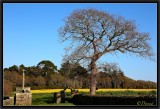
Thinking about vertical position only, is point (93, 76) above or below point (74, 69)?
below

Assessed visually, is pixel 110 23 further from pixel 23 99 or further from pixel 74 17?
pixel 23 99

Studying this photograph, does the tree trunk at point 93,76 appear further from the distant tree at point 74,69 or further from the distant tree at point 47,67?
the distant tree at point 47,67

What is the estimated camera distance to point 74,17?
79.0ft

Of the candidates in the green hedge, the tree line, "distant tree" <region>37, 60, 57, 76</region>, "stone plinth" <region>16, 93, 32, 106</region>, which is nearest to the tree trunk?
the tree line

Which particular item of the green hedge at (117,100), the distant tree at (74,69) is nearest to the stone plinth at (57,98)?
the green hedge at (117,100)

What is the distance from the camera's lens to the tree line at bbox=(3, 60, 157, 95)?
84.2 feet

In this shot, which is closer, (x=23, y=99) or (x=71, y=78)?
(x=23, y=99)

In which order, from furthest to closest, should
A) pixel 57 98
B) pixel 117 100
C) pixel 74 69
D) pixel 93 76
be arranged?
pixel 74 69 < pixel 93 76 < pixel 57 98 < pixel 117 100

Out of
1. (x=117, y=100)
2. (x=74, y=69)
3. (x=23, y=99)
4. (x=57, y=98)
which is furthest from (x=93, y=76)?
(x=117, y=100)

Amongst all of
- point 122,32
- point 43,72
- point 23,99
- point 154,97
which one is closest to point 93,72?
point 122,32

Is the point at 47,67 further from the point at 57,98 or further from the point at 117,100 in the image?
the point at 117,100

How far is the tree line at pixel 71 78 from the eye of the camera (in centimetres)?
2567

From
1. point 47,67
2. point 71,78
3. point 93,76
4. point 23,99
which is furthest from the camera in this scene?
point 47,67

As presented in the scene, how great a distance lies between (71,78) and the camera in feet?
89.0
